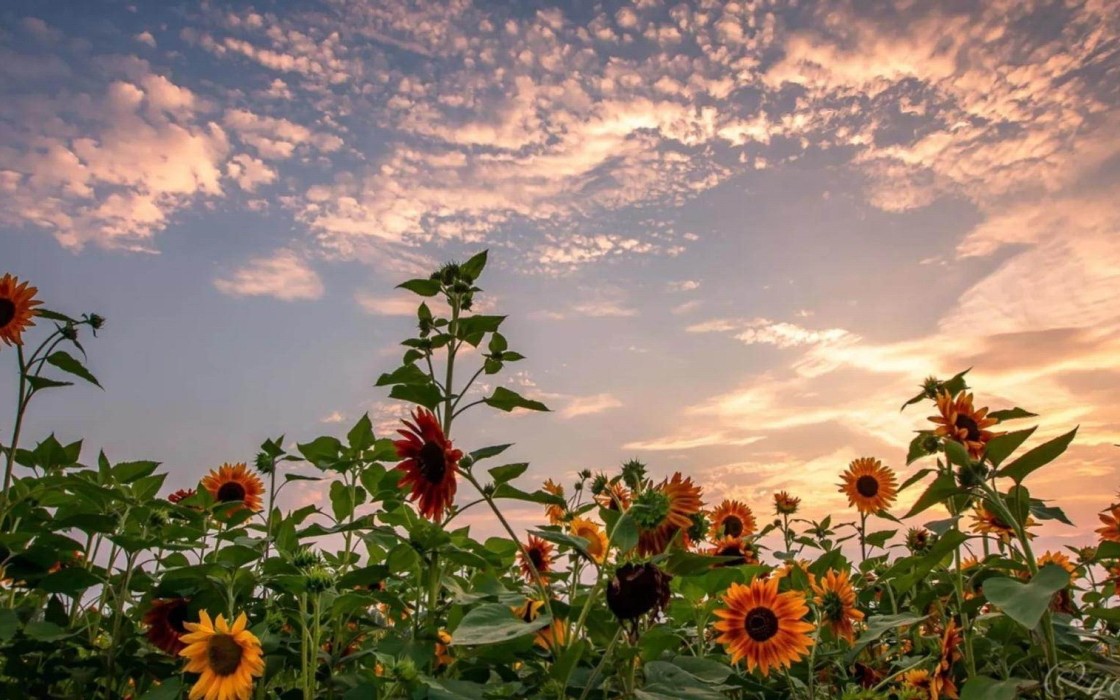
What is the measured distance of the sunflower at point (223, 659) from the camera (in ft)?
7.58

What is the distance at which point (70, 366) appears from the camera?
293 cm

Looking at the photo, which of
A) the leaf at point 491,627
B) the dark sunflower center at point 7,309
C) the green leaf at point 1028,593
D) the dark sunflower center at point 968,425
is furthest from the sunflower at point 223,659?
the dark sunflower center at point 968,425

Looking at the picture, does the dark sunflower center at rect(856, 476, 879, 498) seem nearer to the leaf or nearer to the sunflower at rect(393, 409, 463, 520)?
the sunflower at rect(393, 409, 463, 520)

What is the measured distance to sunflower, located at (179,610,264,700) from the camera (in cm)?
231

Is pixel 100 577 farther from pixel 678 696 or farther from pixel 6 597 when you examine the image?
pixel 678 696

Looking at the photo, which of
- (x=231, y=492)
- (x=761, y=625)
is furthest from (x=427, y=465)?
(x=231, y=492)

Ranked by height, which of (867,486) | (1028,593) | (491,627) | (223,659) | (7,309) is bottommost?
(223,659)

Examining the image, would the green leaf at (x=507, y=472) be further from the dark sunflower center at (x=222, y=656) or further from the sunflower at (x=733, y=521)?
the sunflower at (x=733, y=521)

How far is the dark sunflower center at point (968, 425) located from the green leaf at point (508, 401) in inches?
63.3

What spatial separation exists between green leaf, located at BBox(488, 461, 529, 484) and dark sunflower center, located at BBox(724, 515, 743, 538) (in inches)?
112

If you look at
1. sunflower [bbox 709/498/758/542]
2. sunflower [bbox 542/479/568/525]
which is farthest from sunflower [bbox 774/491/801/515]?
sunflower [bbox 542/479/568/525]

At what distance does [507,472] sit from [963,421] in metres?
1.75

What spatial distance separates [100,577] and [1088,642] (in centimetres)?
355

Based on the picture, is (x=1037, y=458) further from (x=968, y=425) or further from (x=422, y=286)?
(x=422, y=286)
